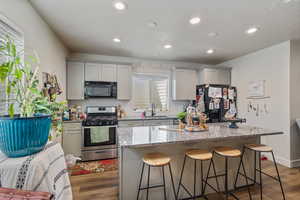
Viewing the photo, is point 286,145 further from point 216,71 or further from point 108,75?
point 108,75

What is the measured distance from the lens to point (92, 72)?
11.4 ft

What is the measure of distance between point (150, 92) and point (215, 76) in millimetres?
1988

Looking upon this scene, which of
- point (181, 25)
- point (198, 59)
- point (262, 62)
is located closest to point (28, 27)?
point (181, 25)

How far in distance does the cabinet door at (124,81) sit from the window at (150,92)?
370mm

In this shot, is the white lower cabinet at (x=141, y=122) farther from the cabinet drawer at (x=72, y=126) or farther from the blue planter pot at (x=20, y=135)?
the blue planter pot at (x=20, y=135)

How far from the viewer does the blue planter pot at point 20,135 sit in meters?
0.90

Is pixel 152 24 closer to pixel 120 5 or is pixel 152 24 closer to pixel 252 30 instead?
pixel 120 5

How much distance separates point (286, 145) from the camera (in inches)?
116

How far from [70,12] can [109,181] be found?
2672mm

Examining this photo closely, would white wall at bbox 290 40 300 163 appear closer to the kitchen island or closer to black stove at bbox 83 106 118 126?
the kitchen island

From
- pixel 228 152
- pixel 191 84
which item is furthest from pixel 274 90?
pixel 228 152

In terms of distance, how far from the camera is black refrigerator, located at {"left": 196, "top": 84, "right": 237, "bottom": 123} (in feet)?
12.4

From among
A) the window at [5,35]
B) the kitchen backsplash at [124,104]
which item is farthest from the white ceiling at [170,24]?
the kitchen backsplash at [124,104]

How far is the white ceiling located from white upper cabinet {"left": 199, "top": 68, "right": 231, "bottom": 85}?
0.74 m
